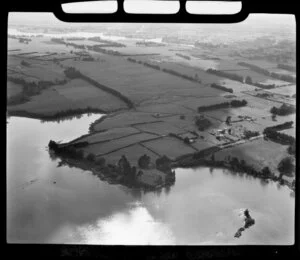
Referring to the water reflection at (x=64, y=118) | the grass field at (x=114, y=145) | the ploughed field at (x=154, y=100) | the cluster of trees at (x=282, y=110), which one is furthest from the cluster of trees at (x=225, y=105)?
the water reflection at (x=64, y=118)

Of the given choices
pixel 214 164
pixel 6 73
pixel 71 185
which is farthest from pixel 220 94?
pixel 6 73

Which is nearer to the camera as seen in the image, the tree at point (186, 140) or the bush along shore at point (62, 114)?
the bush along shore at point (62, 114)

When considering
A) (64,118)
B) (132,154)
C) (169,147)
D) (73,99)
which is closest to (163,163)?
(169,147)

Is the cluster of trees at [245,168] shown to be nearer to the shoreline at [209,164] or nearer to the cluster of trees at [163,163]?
the shoreline at [209,164]

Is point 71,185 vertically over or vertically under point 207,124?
under

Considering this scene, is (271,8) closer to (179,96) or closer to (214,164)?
(214,164)

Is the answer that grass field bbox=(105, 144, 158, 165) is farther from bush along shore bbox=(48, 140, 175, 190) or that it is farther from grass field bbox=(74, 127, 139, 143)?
grass field bbox=(74, 127, 139, 143)

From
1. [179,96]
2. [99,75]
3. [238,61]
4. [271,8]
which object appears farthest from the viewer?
[179,96]

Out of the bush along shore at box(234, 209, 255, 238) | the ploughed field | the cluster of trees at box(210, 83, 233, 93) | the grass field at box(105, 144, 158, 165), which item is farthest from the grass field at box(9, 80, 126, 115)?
the bush along shore at box(234, 209, 255, 238)
